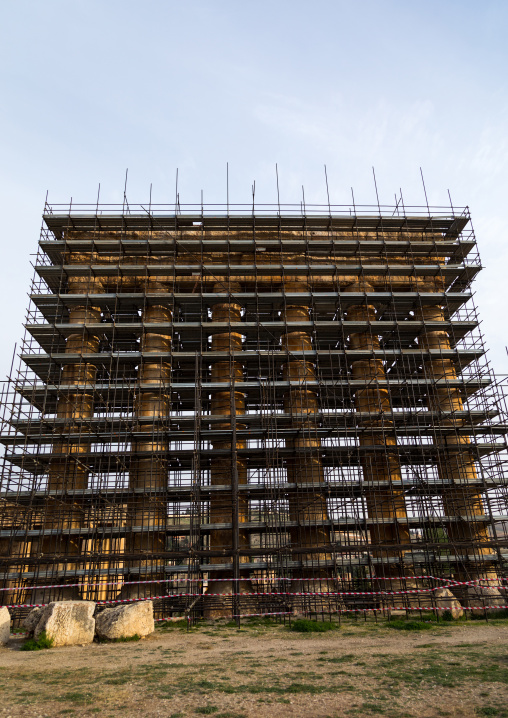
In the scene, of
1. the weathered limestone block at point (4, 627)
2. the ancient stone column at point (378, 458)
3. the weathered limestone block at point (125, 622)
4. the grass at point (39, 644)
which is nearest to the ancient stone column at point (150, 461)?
the weathered limestone block at point (125, 622)

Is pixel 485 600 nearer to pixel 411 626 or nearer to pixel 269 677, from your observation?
pixel 411 626

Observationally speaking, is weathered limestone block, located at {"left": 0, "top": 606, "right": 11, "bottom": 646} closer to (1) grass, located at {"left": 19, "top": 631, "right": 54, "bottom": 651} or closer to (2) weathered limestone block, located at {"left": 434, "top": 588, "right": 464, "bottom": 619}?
(1) grass, located at {"left": 19, "top": 631, "right": 54, "bottom": 651}

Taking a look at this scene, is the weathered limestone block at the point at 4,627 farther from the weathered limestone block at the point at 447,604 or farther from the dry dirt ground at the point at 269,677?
the weathered limestone block at the point at 447,604

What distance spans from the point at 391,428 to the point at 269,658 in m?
13.4

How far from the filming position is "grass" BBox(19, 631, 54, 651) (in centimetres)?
1248

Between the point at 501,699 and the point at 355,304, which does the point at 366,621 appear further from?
the point at 355,304

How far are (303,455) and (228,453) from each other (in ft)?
10.8

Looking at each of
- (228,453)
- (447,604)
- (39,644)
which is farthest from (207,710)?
(228,453)

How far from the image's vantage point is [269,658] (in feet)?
35.2

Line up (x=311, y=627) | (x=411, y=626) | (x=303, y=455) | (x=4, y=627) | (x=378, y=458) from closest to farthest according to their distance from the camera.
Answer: (x=4, y=627) < (x=311, y=627) < (x=411, y=626) < (x=303, y=455) < (x=378, y=458)

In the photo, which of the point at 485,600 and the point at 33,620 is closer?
the point at 33,620

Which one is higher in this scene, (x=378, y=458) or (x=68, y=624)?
(x=378, y=458)

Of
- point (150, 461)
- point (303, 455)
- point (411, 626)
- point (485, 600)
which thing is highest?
point (303, 455)

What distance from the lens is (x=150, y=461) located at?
2186 centimetres
